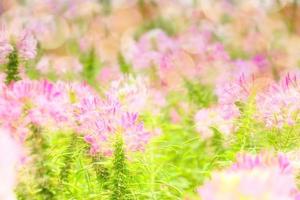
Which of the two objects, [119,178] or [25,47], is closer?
[119,178]

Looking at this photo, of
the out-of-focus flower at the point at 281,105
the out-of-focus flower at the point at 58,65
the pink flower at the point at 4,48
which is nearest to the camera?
the out-of-focus flower at the point at 281,105

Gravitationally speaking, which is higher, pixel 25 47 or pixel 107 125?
pixel 25 47

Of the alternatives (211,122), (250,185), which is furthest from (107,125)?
(211,122)

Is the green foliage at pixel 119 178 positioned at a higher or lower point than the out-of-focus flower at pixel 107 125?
lower

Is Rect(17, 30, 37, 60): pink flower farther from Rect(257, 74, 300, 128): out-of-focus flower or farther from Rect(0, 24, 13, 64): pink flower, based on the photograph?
Rect(257, 74, 300, 128): out-of-focus flower

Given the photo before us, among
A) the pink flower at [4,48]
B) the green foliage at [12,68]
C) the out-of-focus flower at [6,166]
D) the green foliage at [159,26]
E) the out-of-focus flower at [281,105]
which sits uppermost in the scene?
the green foliage at [159,26]

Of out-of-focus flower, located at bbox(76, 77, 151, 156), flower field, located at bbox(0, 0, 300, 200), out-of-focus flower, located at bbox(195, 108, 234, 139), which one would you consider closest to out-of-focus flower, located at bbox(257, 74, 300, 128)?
flower field, located at bbox(0, 0, 300, 200)

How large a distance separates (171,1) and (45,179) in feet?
16.8

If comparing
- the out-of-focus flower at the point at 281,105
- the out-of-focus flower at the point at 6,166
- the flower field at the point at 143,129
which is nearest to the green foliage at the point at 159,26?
the flower field at the point at 143,129

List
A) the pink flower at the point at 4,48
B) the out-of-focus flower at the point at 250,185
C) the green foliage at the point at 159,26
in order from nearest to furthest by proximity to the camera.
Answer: the out-of-focus flower at the point at 250,185 → the pink flower at the point at 4,48 → the green foliage at the point at 159,26

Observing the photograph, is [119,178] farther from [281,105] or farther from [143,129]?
[281,105]

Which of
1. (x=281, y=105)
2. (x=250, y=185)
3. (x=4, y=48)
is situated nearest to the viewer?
(x=250, y=185)

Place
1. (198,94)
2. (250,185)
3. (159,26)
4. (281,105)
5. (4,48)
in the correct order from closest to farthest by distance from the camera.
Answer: (250,185) → (281,105) → (4,48) → (198,94) → (159,26)

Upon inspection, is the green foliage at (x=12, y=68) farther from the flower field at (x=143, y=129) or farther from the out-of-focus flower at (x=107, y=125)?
the out-of-focus flower at (x=107, y=125)
